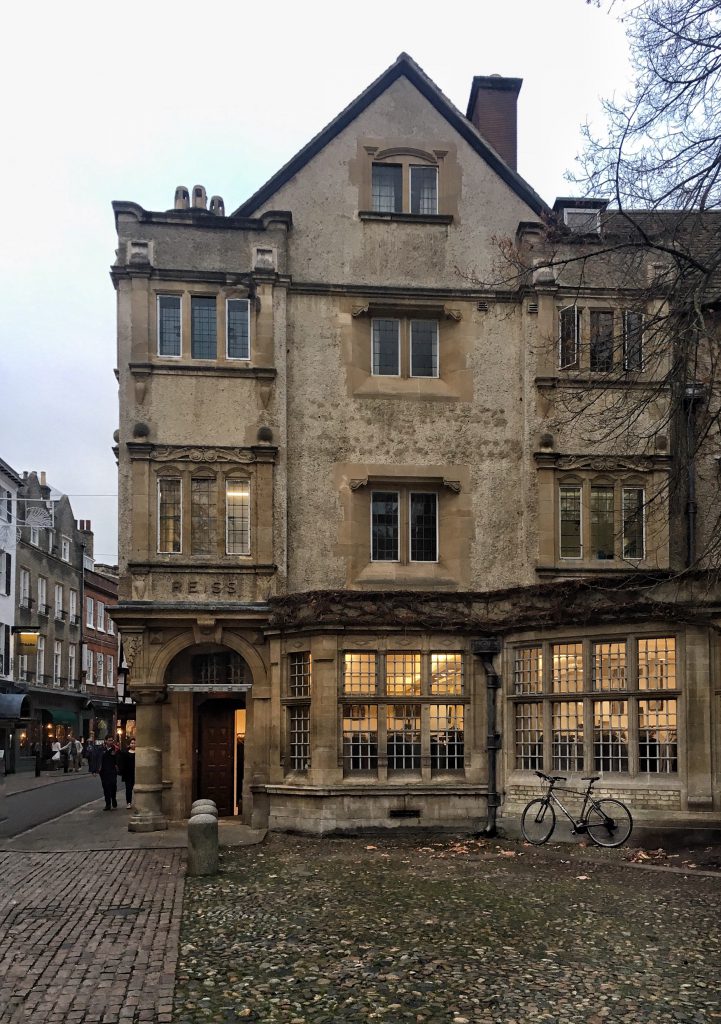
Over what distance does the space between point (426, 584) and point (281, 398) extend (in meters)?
5.02

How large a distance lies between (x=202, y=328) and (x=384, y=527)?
5.81 meters

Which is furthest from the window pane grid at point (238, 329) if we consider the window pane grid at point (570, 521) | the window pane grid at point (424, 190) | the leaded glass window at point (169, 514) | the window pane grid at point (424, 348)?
the window pane grid at point (570, 521)

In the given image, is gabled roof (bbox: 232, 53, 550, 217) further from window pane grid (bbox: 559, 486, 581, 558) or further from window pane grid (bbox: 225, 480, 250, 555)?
window pane grid (bbox: 559, 486, 581, 558)

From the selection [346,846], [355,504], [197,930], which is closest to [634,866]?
[346,846]

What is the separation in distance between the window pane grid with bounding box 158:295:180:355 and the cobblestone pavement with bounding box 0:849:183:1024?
34.0 ft

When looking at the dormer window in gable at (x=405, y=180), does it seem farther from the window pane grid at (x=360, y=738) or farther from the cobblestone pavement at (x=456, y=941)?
the cobblestone pavement at (x=456, y=941)

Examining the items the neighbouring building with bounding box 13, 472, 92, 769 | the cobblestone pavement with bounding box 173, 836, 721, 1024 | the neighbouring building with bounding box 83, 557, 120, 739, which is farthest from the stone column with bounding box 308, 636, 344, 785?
the neighbouring building with bounding box 83, 557, 120, 739

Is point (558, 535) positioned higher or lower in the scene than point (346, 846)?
higher

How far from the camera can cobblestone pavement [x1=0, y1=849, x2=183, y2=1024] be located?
8.52m

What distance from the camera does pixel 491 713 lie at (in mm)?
19359

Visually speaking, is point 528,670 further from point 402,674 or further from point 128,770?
point 128,770

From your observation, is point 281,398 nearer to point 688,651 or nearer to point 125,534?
point 125,534

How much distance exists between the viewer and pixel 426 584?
21.1 m

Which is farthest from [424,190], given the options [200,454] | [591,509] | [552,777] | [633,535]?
[552,777]
